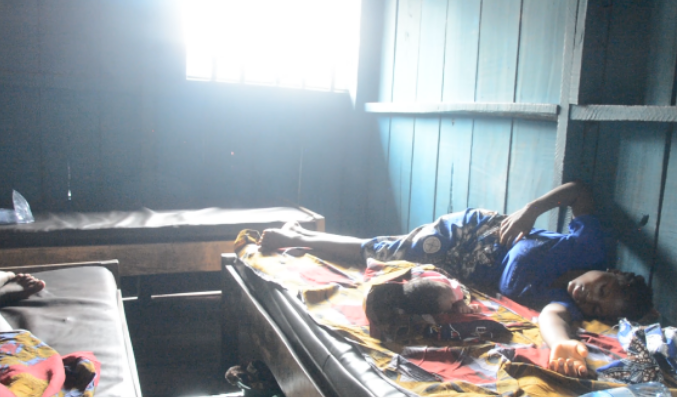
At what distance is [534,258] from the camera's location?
1.84 m

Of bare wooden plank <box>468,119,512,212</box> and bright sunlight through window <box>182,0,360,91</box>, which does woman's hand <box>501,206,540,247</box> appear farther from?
bright sunlight through window <box>182,0,360,91</box>

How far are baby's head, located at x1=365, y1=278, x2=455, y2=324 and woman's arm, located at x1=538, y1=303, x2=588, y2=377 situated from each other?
0.92ft

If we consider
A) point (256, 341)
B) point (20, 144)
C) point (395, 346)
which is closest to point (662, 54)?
point (395, 346)

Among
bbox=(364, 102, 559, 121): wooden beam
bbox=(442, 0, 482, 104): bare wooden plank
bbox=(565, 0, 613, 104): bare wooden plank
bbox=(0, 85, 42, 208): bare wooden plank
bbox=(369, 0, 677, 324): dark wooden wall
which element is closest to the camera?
bbox=(369, 0, 677, 324): dark wooden wall

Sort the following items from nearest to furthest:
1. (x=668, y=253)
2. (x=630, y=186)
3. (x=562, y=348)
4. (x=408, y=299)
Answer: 1. (x=562, y=348)
2. (x=408, y=299)
3. (x=668, y=253)
4. (x=630, y=186)

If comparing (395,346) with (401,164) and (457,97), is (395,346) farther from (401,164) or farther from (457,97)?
(401,164)

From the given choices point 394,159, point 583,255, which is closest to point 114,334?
point 583,255

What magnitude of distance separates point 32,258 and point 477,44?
2.29m

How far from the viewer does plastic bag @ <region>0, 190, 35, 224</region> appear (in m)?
2.58

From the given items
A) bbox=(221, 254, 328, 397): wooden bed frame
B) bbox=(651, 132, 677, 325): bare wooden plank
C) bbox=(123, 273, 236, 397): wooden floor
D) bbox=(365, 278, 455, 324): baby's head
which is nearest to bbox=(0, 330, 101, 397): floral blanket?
bbox=(221, 254, 328, 397): wooden bed frame

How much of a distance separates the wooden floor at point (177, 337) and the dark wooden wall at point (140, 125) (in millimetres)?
507

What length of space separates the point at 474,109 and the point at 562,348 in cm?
141

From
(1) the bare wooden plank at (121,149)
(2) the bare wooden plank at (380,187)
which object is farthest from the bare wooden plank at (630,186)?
(1) the bare wooden plank at (121,149)

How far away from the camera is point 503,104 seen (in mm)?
2252
